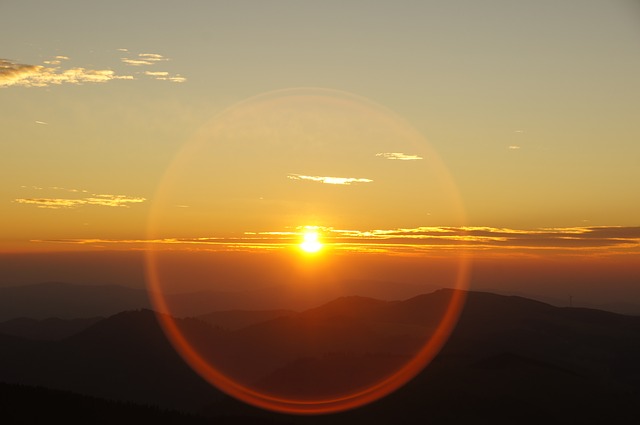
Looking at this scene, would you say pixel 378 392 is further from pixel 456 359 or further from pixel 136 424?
pixel 136 424

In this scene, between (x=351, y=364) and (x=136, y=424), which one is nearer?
(x=136, y=424)

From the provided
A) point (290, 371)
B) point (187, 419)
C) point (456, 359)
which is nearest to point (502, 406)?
point (456, 359)

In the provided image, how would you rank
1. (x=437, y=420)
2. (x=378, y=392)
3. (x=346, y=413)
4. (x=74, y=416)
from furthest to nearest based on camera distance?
(x=378, y=392)
(x=346, y=413)
(x=437, y=420)
(x=74, y=416)

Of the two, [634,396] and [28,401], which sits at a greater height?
[28,401]

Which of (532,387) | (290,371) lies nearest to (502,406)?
(532,387)

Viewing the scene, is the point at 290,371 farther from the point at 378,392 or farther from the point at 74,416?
the point at 74,416

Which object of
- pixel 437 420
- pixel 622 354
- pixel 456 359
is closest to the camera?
pixel 437 420

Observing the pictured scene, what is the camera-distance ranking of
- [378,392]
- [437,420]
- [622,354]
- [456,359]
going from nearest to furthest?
[437,420] → [378,392] → [456,359] → [622,354]

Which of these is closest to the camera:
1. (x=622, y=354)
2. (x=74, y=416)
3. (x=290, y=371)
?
(x=74, y=416)

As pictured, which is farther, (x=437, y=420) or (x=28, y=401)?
(x=437, y=420)
